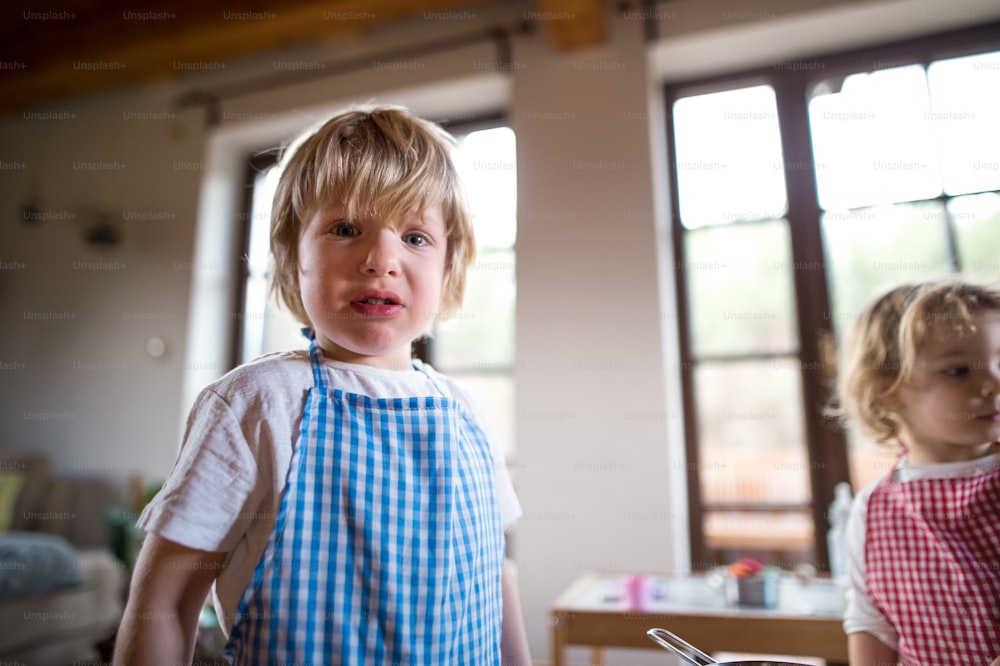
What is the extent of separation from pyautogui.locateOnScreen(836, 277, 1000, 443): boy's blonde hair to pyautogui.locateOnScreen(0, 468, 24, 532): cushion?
3.48 metres

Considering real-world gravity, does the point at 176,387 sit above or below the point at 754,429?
above

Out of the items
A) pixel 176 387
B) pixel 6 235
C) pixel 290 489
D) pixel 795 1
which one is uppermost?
pixel 795 1

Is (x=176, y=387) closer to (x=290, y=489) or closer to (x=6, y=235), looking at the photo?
(x=6, y=235)

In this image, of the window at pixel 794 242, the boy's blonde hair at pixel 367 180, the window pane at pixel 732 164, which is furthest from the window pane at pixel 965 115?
the boy's blonde hair at pixel 367 180

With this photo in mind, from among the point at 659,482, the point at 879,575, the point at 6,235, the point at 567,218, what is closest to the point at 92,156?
the point at 6,235

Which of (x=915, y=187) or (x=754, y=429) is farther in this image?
(x=754, y=429)

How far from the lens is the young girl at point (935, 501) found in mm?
690

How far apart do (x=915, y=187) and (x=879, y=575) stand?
1.92 meters

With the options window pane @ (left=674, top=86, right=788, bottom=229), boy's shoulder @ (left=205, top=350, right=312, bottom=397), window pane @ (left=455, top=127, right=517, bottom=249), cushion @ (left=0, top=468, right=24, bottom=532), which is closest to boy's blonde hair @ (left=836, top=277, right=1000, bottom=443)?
boy's shoulder @ (left=205, top=350, right=312, bottom=397)

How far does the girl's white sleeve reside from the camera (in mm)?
750

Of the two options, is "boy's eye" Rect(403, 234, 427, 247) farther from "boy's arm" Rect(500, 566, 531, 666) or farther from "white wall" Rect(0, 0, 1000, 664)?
"white wall" Rect(0, 0, 1000, 664)

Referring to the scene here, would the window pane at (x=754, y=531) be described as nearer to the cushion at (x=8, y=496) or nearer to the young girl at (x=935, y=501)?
the young girl at (x=935, y=501)

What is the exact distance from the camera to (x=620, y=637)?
135cm

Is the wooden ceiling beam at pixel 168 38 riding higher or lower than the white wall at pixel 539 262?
higher
